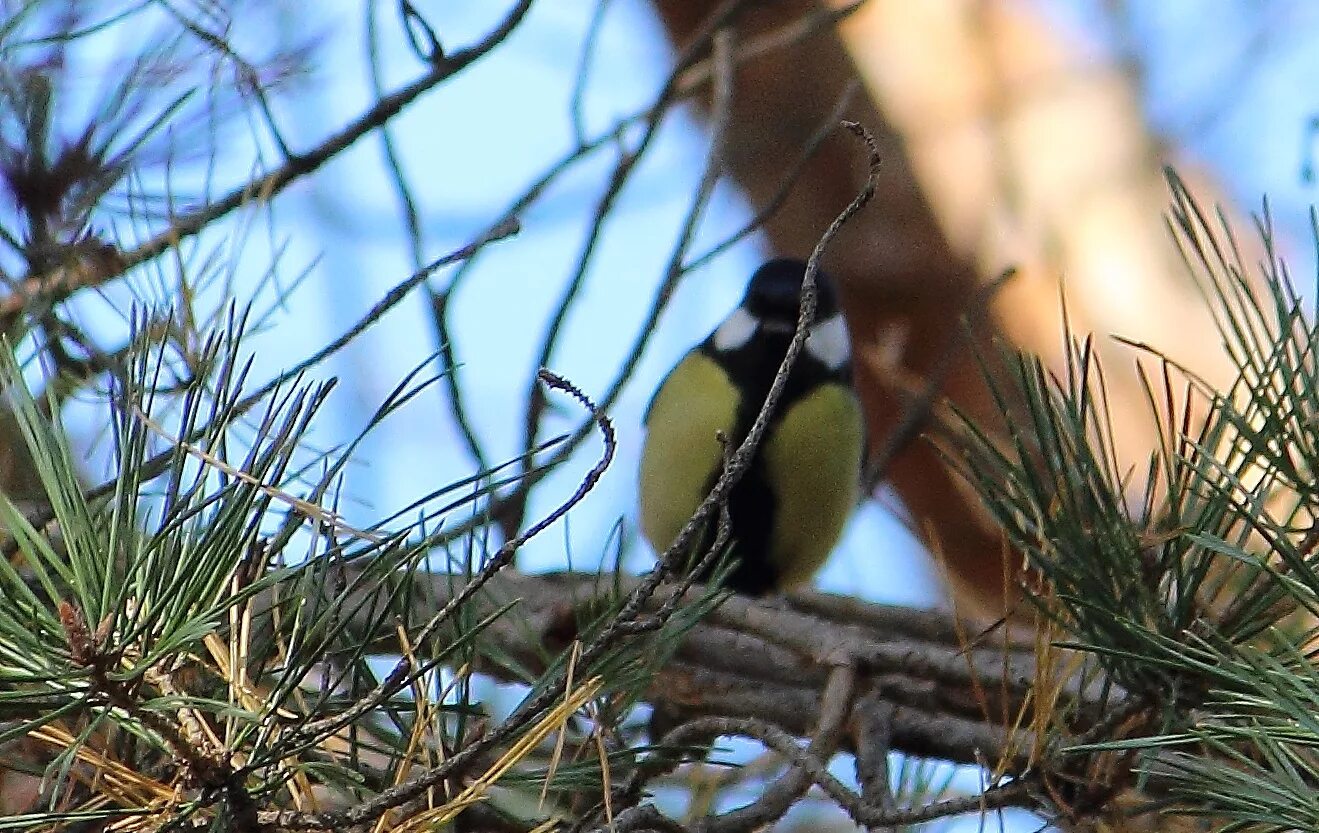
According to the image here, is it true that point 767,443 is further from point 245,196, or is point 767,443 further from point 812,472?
point 245,196

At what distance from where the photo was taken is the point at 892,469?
1.98m

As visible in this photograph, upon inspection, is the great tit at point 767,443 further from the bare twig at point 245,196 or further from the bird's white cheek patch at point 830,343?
the bare twig at point 245,196

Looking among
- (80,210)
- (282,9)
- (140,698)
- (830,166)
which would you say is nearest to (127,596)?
(140,698)

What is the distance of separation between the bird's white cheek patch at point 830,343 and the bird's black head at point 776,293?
28mm

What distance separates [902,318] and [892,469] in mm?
205

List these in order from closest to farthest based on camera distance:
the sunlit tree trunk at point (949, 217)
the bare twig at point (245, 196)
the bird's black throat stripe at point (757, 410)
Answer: the bare twig at point (245, 196)
the bird's black throat stripe at point (757, 410)
the sunlit tree trunk at point (949, 217)

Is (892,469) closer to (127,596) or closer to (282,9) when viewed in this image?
(282,9)

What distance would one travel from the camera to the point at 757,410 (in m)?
1.33

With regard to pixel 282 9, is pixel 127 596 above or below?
below

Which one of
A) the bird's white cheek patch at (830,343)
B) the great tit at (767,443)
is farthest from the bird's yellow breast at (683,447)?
the bird's white cheek patch at (830,343)

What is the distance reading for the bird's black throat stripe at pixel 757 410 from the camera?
1349 millimetres

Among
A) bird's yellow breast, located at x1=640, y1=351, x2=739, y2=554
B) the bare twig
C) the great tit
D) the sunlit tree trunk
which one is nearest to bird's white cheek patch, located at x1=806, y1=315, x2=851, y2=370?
the great tit

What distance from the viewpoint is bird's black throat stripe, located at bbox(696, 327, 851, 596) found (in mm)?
1349

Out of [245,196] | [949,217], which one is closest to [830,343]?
[949,217]
